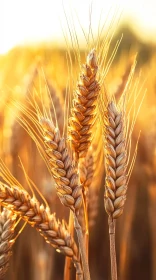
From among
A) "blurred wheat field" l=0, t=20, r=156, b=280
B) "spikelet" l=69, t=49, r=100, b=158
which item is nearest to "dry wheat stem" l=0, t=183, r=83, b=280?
"spikelet" l=69, t=49, r=100, b=158

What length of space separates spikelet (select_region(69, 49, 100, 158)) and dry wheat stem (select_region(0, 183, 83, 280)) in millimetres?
203

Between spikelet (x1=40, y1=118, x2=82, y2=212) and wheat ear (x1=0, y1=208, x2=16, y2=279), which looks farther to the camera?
wheat ear (x1=0, y1=208, x2=16, y2=279)

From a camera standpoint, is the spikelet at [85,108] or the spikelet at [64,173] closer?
the spikelet at [64,173]

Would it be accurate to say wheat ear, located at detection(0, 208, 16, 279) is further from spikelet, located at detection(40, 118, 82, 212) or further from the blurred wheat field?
the blurred wheat field

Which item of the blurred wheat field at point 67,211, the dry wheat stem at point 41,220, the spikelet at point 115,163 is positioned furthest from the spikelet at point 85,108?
the blurred wheat field at point 67,211

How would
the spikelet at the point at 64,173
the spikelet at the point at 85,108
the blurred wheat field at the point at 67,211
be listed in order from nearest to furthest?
the spikelet at the point at 64,173
the spikelet at the point at 85,108
the blurred wheat field at the point at 67,211

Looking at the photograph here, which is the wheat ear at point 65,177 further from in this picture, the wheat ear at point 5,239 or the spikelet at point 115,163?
the wheat ear at point 5,239

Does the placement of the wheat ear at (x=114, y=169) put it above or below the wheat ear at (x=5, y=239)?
above

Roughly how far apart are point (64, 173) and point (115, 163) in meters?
0.15

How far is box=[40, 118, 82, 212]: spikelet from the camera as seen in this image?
1.50 meters

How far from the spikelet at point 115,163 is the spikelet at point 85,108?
6 centimetres

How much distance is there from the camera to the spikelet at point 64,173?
150 cm

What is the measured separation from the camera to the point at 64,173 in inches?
59.0

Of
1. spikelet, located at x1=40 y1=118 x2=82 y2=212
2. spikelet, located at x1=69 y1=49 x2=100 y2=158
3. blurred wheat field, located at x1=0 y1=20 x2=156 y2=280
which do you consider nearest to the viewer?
spikelet, located at x1=40 y1=118 x2=82 y2=212
